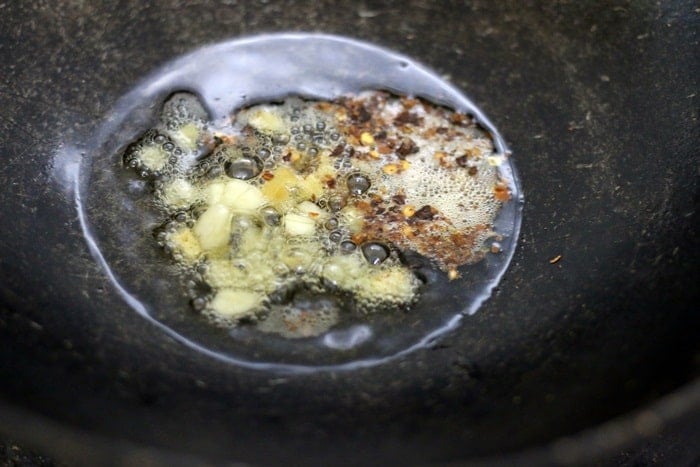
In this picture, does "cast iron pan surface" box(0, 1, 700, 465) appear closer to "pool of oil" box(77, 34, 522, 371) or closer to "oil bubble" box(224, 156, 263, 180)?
"pool of oil" box(77, 34, 522, 371)

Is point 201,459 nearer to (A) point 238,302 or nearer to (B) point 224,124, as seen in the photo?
(A) point 238,302

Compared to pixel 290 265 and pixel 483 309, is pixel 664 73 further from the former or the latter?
pixel 290 265

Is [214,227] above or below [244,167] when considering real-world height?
below

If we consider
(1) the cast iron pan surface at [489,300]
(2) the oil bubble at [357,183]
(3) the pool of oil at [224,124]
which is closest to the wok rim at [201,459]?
(1) the cast iron pan surface at [489,300]

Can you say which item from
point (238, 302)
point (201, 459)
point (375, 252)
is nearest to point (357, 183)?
point (375, 252)

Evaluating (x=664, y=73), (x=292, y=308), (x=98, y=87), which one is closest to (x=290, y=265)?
(x=292, y=308)

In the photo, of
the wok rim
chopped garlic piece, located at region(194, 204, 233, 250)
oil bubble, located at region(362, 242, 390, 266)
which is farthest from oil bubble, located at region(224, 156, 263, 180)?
the wok rim
